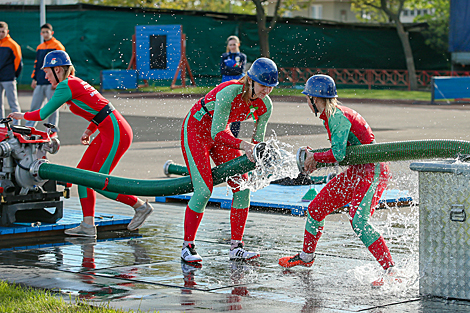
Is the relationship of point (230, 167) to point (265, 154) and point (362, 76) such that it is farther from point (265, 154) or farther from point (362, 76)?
point (362, 76)

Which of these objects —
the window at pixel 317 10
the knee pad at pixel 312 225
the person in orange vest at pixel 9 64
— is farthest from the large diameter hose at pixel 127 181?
the window at pixel 317 10

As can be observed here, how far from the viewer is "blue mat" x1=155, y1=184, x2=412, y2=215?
30.2 ft

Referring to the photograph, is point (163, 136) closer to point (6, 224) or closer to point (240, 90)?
point (6, 224)

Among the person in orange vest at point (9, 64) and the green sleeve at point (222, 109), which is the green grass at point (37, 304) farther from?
the person in orange vest at point (9, 64)

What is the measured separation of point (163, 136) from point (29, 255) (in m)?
11.3

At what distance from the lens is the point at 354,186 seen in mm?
5945

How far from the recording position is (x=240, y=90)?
6.28 meters

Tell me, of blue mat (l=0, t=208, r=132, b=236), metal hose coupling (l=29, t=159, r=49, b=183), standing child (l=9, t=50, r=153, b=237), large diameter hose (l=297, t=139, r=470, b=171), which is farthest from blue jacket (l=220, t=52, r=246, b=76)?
large diameter hose (l=297, t=139, r=470, b=171)

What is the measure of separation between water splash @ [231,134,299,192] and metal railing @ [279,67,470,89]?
98.5ft

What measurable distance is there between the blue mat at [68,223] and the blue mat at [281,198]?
141 cm

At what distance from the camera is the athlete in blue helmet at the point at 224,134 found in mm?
6203

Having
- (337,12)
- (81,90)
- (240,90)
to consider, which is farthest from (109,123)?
(337,12)

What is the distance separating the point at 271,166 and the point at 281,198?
3633mm

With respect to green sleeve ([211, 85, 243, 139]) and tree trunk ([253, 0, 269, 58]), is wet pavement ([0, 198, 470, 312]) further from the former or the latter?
tree trunk ([253, 0, 269, 58])
